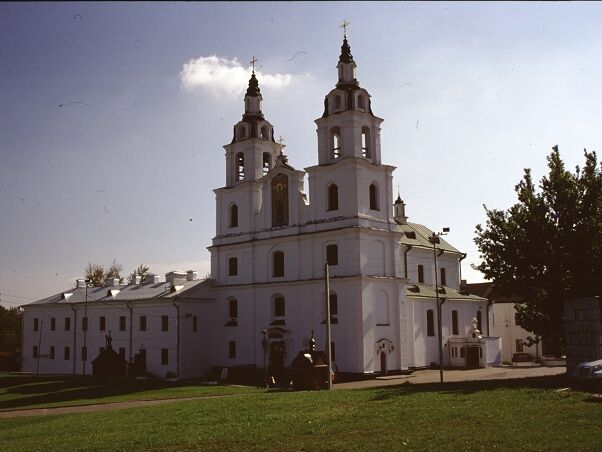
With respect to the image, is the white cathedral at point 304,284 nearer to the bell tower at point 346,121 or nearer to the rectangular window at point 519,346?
the bell tower at point 346,121

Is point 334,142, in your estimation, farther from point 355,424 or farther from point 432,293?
point 355,424

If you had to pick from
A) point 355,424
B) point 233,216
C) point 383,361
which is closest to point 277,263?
point 233,216

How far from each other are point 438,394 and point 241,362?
28842 millimetres

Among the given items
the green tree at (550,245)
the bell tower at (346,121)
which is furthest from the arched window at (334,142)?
the green tree at (550,245)

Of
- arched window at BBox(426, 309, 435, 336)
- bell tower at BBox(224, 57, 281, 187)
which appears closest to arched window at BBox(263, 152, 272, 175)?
bell tower at BBox(224, 57, 281, 187)

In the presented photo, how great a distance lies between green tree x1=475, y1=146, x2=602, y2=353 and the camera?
29.2 meters

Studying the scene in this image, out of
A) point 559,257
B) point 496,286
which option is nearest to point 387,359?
point 496,286

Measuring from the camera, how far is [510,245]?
101 ft

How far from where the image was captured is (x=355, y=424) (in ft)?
56.9

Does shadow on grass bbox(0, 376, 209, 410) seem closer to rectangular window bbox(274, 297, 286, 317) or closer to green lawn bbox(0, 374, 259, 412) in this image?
green lawn bbox(0, 374, 259, 412)

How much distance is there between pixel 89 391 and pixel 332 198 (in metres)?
21.9

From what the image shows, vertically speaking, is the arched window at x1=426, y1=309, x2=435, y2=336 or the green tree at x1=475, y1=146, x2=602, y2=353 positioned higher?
the green tree at x1=475, y1=146, x2=602, y2=353

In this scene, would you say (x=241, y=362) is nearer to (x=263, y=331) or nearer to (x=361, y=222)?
(x=263, y=331)

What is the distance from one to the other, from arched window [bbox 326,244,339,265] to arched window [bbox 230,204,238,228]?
10.7 m
